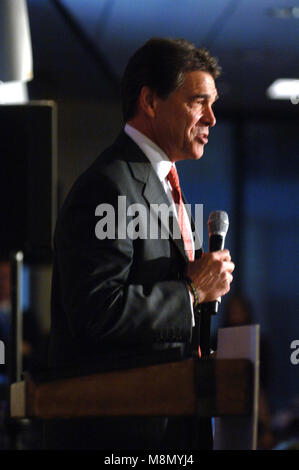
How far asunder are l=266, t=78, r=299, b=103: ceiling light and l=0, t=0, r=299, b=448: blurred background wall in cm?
9

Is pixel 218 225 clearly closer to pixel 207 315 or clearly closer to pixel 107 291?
pixel 207 315

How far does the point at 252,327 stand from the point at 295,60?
549cm

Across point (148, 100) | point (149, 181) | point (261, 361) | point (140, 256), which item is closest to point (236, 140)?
point (261, 361)

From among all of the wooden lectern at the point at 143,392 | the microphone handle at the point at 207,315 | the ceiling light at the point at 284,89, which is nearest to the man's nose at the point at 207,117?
the microphone handle at the point at 207,315

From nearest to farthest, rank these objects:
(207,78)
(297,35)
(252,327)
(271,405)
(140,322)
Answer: (252,327) < (140,322) < (207,78) < (297,35) < (271,405)

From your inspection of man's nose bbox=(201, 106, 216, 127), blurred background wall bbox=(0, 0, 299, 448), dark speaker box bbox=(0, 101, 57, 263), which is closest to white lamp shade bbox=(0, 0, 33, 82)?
dark speaker box bbox=(0, 101, 57, 263)

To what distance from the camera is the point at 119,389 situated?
1.16 m

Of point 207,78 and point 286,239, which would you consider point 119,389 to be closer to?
point 207,78

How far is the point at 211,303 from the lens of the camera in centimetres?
154

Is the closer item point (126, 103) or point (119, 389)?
point (119, 389)

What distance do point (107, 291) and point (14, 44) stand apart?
132 cm
